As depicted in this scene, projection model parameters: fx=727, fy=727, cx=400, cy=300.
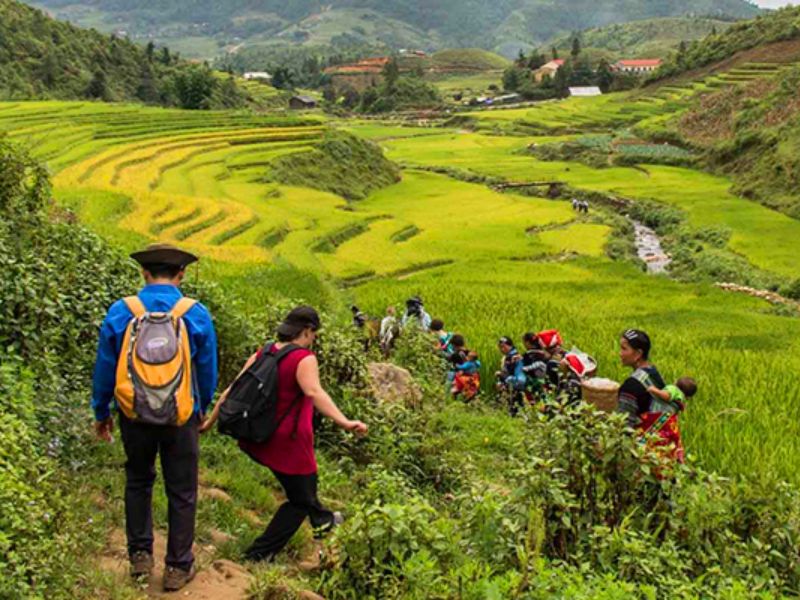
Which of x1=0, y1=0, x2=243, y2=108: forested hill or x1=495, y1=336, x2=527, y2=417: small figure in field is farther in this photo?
x1=0, y1=0, x2=243, y2=108: forested hill

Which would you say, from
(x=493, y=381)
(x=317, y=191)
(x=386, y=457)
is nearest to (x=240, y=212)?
(x=317, y=191)

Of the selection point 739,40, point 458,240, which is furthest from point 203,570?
point 739,40

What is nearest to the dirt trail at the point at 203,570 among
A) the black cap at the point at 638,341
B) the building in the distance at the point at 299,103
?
the black cap at the point at 638,341

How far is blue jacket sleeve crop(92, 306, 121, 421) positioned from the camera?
3748 millimetres

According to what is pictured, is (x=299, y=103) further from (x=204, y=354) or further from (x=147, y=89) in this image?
(x=204, y=354)

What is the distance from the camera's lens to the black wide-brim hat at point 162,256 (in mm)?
3863

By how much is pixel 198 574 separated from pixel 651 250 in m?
25.7

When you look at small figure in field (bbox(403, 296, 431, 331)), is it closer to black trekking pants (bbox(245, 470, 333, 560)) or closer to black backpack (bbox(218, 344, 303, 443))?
black trekking pants (bbox(245, 470, 333, 560))

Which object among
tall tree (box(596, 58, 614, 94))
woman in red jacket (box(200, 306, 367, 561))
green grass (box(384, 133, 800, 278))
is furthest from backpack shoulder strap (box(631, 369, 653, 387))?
tall tree (box(596, 58, 614, 94))

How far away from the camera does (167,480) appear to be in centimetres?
396

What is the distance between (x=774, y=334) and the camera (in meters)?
13.8

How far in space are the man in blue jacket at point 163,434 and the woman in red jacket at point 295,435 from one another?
1.03 feet

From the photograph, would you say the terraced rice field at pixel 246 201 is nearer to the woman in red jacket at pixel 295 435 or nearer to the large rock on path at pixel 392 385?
the large rock on path at pixel 392 385

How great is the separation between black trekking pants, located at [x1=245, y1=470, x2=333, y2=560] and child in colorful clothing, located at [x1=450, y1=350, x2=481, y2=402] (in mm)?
5120
